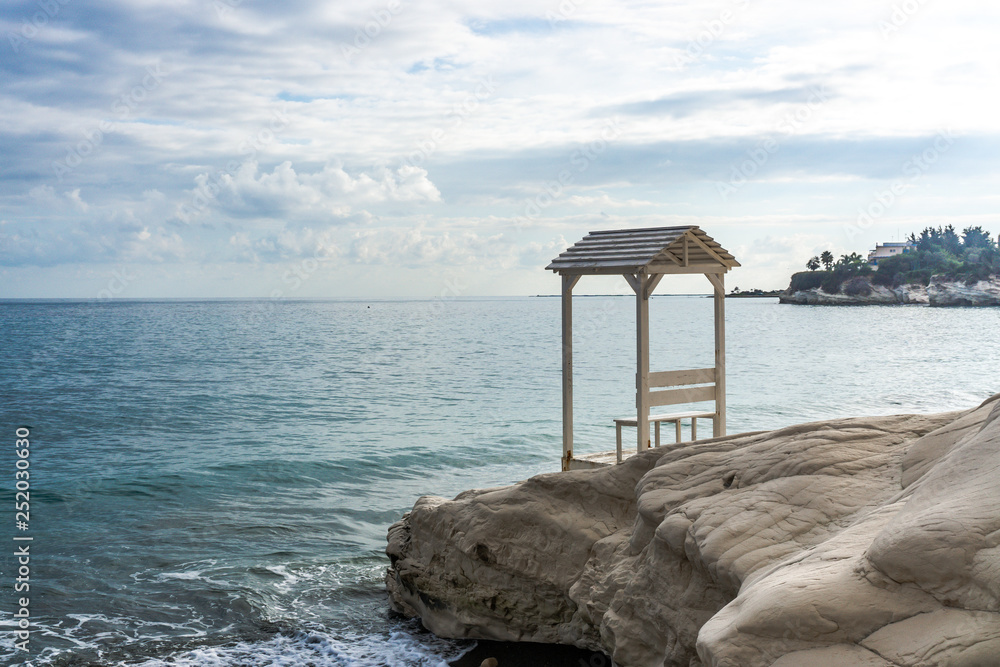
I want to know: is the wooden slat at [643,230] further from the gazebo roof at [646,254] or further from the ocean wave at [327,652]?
the ocean wave at [327,652]

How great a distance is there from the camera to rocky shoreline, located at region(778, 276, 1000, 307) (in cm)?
9975

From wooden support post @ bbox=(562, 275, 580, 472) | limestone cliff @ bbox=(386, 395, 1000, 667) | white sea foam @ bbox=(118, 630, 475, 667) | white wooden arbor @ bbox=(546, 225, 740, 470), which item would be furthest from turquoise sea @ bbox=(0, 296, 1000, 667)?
white wooden arbor @ bbox=(546, 225, 740, 470)

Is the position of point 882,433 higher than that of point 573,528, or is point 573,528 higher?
point 882,433

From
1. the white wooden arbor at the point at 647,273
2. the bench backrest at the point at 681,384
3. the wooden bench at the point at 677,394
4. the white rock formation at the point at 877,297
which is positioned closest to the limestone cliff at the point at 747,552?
the wooden bench at the point at 677,394

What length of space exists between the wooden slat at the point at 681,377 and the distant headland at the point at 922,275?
107014 millimetres

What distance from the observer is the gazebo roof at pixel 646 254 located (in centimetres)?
1089

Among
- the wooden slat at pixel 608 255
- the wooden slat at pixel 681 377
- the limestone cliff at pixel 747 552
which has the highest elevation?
the wooden slat at pixel 608 255

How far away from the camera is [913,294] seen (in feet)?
375

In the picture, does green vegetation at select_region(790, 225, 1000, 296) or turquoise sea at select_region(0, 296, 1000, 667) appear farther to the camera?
green vegetation at select_region(790, 225, 1000, 296)

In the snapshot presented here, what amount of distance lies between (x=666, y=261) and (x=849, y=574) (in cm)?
751

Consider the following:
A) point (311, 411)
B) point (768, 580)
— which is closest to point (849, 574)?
point (768, 580)

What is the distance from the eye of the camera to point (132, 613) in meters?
9.07

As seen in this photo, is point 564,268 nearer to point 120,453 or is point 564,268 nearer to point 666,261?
point 666,261

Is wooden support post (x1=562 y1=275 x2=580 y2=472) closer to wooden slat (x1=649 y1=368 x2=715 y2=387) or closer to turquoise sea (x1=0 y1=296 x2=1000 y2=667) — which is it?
wooden slat (x1=649 y1=368 x2=715 y2=387)
